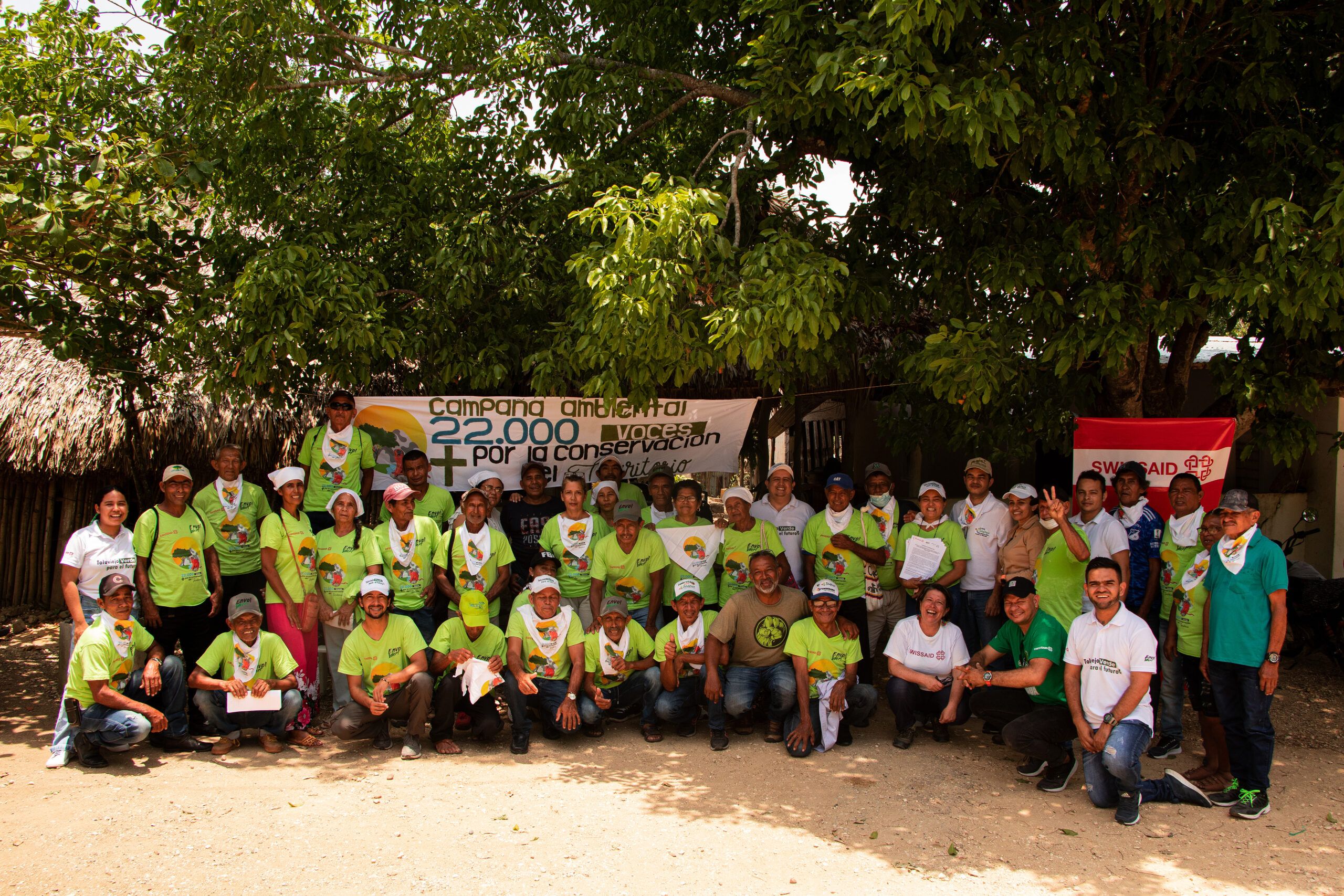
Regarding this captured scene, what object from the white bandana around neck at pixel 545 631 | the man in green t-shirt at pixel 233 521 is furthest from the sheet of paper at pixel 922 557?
the man in green t-shirt at pixel 233 521

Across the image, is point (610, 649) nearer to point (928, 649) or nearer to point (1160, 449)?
point (928, 649)

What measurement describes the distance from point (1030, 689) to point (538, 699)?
2868 millimetres

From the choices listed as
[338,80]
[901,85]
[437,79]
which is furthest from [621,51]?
[901,85]

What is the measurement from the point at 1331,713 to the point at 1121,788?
272 centimetres

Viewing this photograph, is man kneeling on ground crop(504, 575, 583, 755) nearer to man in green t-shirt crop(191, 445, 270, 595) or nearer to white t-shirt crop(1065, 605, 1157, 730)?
man in green t-shirt crop(191, 445, 270, 595)

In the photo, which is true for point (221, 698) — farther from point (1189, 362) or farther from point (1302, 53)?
point (1302, 53)

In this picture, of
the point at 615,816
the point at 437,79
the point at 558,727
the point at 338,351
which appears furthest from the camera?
the point at 437,79

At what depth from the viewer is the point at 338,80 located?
742cm

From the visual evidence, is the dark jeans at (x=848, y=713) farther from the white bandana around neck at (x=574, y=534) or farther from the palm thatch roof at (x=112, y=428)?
the palm thatch roof at (x=112, y=428)

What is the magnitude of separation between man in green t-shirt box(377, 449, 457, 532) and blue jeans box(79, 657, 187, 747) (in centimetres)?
178

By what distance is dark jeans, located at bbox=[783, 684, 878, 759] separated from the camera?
6.09m

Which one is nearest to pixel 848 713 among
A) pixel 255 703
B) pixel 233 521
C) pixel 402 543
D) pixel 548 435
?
pixel 402 543

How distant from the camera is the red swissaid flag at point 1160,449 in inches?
267

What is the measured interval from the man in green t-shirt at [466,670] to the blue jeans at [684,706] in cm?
99
